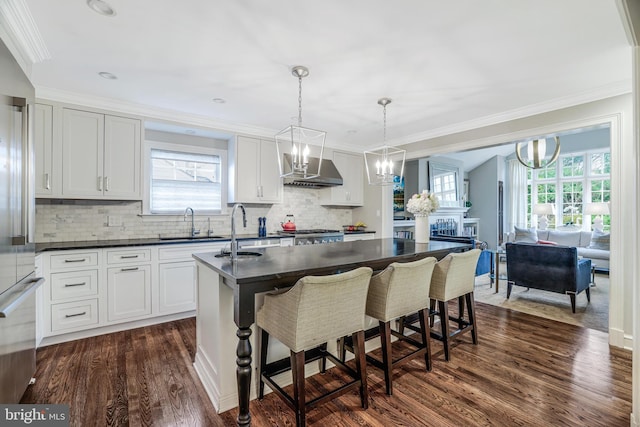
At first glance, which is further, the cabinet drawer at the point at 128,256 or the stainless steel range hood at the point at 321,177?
the stainless steel range hood at the point at 321,177

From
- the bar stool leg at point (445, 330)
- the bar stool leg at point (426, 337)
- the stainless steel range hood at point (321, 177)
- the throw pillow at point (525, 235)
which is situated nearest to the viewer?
the bar stool leg at point (426, 337)

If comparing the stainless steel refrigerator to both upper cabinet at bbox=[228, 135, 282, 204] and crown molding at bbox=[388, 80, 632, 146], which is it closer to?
upper cabinet at bbox=[228, 135, 282, 204]

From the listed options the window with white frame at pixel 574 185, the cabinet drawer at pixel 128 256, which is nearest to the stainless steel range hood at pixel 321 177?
the cabinet drawer at pixel 128 256

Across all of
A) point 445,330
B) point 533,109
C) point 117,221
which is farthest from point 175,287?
point 533,109

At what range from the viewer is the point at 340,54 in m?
2.34

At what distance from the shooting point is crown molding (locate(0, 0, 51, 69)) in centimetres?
177

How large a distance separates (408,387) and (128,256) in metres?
3.02

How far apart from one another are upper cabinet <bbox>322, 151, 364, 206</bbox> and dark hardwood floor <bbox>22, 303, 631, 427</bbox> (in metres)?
3.03

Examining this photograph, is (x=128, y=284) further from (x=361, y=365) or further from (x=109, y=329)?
(x=361, y=365)

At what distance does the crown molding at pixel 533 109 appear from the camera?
2.84 meters

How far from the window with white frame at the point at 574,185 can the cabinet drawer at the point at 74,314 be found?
31.8ft

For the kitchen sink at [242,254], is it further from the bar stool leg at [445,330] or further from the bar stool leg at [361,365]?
the bar stool leg at [445,330]

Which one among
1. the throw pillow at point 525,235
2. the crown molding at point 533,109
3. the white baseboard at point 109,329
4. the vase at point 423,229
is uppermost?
the crown molding at point 533,109

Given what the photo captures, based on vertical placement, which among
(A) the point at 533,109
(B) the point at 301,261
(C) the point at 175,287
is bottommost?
(C) the point at 175,287
